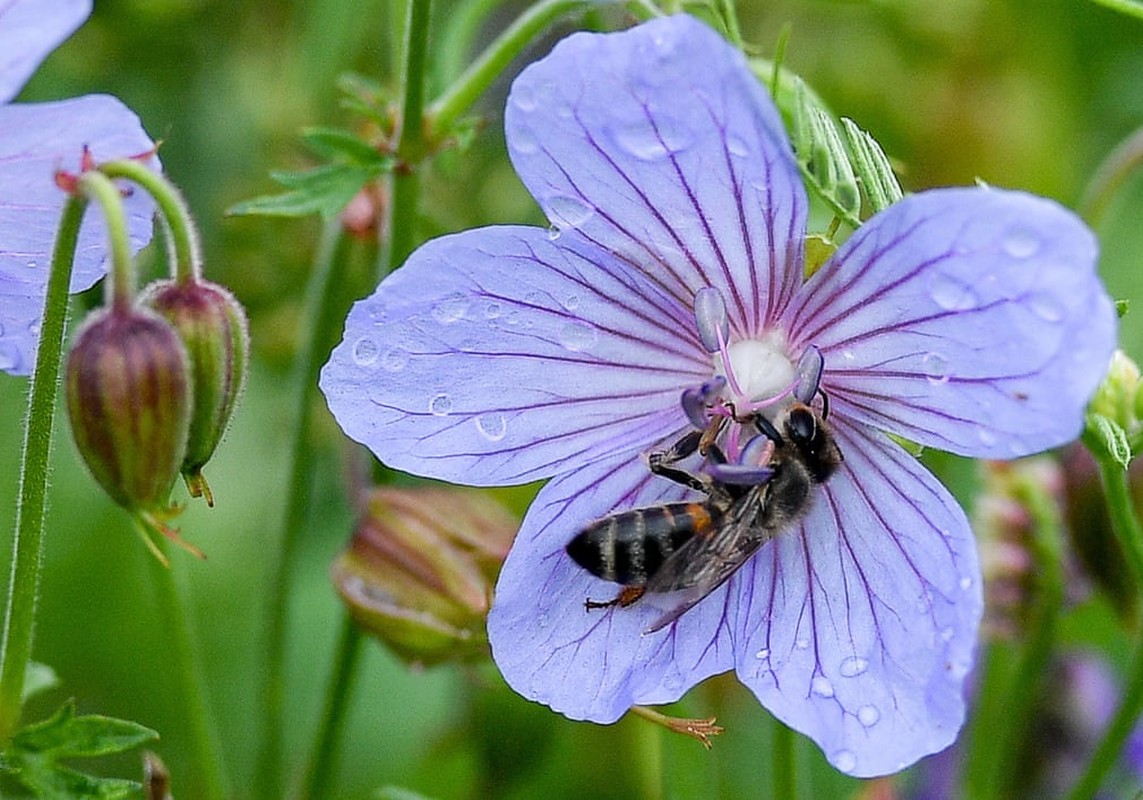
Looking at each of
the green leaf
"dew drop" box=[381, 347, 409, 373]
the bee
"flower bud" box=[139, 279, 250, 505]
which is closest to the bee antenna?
the bee

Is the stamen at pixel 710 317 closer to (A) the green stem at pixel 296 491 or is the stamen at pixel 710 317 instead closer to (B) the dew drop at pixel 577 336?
(B) the dew drop at pixel 577 336

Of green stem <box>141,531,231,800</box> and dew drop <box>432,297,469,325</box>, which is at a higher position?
dew drop <box>432,297,469,325</box>

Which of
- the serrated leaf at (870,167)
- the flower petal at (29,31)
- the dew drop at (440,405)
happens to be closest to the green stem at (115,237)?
the flower petal at (29,31)

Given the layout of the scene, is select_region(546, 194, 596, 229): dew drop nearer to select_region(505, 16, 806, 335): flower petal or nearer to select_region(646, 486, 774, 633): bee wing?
select_region(505, 16, 806, 335): flower petal

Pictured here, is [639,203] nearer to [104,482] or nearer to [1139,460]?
[104,482]

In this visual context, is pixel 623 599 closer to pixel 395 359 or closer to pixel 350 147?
pixel 395 359

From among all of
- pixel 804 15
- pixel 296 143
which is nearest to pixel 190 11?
pixel 296 143
